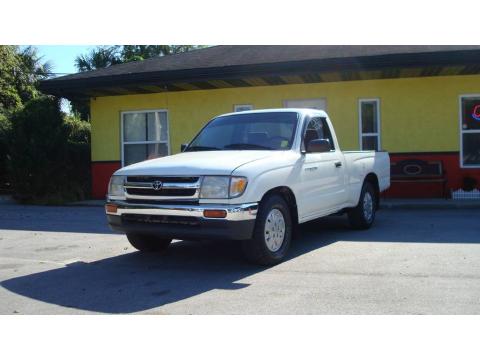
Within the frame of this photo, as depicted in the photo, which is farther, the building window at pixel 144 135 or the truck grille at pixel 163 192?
the building window at pixel 144 135

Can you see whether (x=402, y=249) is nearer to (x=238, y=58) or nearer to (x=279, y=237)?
(x=279, y=237)

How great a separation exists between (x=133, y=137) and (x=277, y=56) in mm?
4922

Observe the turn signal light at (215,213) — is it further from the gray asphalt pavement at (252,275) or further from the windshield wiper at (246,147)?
the windshield wiper at (246,147)

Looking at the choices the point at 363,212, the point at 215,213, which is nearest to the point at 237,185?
the point at 215,213

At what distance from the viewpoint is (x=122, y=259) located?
6.70 m

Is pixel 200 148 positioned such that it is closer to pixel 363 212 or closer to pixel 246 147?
pixel 246 147

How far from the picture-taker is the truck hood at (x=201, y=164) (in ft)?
18.4

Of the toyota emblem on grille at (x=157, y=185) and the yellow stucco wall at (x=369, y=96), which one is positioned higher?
the yellow stucco wall at (x=369, y=96)

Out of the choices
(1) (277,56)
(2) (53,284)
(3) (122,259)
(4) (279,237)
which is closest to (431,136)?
(1) (277,56)

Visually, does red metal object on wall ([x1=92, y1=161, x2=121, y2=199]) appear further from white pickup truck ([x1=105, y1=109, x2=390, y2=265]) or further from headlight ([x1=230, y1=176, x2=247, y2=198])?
headlight ([x1=230, y1=176, x2=247, y2=198])

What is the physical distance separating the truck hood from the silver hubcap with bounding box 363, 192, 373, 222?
9.32 feet

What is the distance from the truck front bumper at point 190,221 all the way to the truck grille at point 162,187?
0.11 metres

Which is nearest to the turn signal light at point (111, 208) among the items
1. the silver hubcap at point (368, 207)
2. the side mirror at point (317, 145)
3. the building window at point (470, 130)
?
the side mirror at point (317, 145)

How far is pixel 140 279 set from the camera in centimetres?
559
